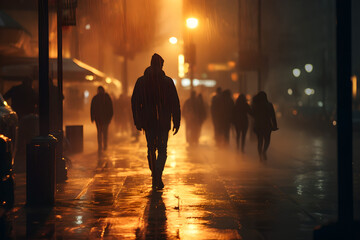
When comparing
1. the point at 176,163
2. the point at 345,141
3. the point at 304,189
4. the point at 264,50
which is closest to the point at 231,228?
the point at 345,141

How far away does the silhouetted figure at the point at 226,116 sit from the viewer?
21.3 metres

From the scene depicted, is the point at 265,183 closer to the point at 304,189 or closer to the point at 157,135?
the point at 304,189

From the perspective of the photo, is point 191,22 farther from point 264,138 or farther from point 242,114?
point 264,138

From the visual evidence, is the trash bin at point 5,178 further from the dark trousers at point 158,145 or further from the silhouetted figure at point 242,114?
the silhouetted figure at point 242,114

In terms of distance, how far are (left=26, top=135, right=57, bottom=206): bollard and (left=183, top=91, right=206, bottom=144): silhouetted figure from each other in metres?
14.1

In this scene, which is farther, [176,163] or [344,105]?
[176,163]

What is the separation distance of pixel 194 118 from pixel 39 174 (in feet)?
48.0

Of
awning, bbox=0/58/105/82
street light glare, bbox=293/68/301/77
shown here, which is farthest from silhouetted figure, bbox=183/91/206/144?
street light glare, bbox=293/68/301/77

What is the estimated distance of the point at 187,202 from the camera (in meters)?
9.54

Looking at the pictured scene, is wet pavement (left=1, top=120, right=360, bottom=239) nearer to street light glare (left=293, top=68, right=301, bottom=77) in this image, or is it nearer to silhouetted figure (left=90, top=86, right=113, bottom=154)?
silhouetted figure (left=90, top=86, right=113, bottom=154)

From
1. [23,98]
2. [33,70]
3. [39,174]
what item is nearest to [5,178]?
[39,174]

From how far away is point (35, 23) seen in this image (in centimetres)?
3366

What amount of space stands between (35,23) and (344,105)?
1138 inches

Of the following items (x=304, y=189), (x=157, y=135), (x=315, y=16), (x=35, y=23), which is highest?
(x=315, y=16)
